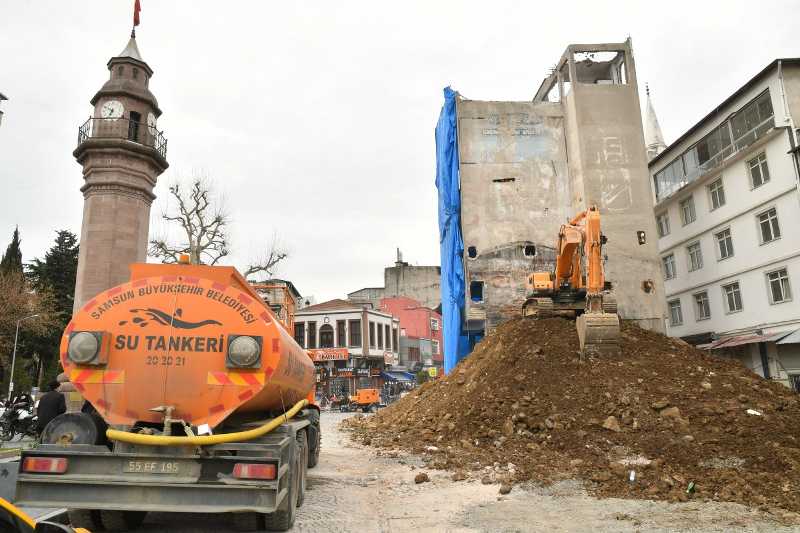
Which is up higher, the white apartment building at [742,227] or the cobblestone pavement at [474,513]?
the white apartment building at [742,227]

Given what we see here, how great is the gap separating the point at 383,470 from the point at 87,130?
2155 cm

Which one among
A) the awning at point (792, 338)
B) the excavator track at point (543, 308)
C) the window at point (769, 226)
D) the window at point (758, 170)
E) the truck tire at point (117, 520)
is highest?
the window at point (758, 170)

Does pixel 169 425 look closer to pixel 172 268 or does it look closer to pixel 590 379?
pixel 172 268

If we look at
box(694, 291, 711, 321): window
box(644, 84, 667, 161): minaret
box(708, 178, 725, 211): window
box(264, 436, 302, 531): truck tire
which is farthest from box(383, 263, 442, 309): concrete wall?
box(264, 436, 302, 531): truck tire

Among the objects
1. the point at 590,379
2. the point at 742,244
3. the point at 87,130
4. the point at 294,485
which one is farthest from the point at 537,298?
the point at 87,130

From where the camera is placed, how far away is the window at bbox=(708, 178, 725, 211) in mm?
28094

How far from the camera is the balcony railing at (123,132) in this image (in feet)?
79.8

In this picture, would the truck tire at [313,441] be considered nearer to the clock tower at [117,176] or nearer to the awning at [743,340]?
the clock tower at [117,176]

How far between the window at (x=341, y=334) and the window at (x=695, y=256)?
85.5 ft

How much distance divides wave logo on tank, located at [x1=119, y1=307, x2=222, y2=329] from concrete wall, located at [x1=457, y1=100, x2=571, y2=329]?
724 inches

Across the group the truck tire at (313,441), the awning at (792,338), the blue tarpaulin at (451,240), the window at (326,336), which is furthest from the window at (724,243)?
the window at (326,336)

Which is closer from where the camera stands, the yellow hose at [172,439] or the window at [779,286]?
the yellow hose at [172,439]

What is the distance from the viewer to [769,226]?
2484cm

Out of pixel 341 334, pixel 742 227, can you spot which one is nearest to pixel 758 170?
pixel 742 227
